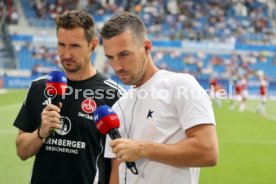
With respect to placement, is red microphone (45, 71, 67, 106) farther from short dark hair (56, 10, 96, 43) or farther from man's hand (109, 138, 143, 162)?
man's hand (109, 138, 143, 162)

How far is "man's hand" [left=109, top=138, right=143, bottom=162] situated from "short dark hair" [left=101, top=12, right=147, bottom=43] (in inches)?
28.2

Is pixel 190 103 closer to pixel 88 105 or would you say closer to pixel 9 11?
pixel 88 105

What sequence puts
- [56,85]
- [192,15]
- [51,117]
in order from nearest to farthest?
[51,117] → [56,85] → [192,15]

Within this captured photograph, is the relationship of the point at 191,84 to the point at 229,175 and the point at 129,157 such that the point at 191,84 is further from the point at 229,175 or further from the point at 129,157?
the point at 229,175

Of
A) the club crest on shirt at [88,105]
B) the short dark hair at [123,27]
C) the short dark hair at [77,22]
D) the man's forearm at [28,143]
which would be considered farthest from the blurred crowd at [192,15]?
the short dark hair at [123,27]

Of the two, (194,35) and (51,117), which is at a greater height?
(194,35)

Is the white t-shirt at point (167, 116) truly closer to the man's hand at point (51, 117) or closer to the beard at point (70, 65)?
the man's hand at point (51, 117)

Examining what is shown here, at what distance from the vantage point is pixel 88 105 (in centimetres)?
357

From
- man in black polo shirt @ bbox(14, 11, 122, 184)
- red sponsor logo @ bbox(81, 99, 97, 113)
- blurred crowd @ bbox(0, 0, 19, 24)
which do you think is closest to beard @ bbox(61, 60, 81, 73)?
man in black polo shirt @ bbox(14, 11, 122, 184)

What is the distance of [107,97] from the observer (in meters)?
3.64

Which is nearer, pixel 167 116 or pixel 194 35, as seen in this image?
pixel 167 116

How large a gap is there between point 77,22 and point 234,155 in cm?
788

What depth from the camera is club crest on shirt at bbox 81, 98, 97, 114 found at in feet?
11.7

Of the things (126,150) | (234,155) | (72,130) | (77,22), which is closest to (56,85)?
(72,130)
